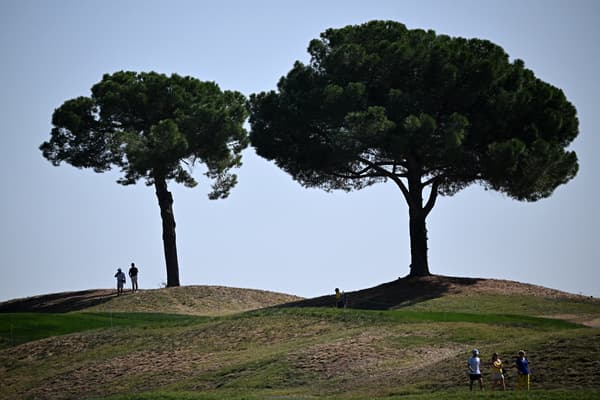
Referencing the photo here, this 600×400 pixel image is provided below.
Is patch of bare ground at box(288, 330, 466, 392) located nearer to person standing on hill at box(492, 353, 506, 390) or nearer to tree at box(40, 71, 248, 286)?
person standing on hill at box(492, 353, 506, 390)

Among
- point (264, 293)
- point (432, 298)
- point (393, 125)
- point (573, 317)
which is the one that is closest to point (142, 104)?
point (264, 293)

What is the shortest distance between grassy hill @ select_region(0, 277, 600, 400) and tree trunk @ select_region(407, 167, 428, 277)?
1403mm

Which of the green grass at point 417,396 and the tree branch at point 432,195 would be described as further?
the tree branch at point 432,195

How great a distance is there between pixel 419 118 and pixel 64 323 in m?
20.9

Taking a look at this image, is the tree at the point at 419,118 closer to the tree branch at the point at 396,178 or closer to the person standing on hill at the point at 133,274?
the tree branch at the point at 396,178

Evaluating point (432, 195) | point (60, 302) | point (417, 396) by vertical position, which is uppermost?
point (432, 195)

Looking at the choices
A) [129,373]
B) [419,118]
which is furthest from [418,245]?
[129,373]

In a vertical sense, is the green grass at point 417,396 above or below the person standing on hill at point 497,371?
below

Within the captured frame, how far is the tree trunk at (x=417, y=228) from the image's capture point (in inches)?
2422

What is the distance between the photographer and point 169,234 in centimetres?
6888

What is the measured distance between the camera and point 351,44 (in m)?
61.2

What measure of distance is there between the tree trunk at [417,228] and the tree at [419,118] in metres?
0.06

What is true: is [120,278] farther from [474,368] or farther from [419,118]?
[474,368]

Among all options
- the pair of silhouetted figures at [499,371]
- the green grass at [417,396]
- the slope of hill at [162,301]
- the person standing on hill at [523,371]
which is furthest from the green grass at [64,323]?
the person standing on hill at [523,371]
